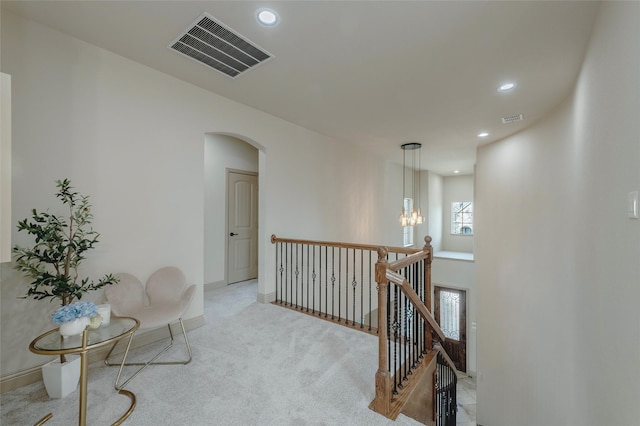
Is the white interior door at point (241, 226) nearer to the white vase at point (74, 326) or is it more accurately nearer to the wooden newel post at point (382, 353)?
the white vase at point (74, 326)

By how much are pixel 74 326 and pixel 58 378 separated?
2.15ft

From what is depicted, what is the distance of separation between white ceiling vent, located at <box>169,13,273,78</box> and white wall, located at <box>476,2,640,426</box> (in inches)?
95.7

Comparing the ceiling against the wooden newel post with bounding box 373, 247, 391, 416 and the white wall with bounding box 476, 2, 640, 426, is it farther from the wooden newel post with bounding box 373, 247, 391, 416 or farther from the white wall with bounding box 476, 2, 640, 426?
the wooden newel post with bounding box 373, 247, 391, 416

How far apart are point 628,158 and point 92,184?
3693 millimetres

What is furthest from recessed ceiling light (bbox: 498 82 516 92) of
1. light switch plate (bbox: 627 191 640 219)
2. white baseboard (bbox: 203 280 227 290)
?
white baseboard (bbox: 203 280 227 290)

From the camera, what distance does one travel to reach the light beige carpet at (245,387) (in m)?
1.76

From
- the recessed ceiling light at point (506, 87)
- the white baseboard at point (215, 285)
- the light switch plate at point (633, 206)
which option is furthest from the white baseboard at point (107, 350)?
the recessed ceiling light at point (506, 87)

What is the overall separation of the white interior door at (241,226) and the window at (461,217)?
25.0ft

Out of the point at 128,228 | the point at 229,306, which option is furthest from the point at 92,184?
the point at 229,306

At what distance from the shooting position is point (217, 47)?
2.44 m

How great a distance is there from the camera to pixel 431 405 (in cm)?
254

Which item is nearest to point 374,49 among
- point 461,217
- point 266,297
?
point 266,297

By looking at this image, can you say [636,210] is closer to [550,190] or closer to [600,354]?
[600,354]

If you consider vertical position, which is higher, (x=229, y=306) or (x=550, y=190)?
(x=550, y=190)
